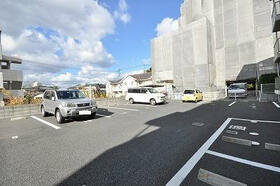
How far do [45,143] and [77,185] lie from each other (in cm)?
280

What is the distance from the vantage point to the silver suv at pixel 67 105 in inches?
280

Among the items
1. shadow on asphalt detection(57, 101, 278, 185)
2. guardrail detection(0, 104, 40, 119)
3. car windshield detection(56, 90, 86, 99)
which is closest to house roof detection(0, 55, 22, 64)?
guardrail detection(0, 104, 40, 119)

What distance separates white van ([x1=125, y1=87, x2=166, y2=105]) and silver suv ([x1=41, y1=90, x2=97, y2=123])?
7.50 m

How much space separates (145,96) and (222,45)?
62.8 ft

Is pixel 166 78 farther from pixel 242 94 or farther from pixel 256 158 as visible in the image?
pixel 256 158

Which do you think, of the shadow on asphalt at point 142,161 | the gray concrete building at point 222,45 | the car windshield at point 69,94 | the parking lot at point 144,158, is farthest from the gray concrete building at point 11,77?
the gray concrete building at point 222,45

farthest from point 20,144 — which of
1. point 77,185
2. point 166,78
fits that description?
point 166,78

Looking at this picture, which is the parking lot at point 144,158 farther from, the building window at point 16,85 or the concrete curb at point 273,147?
the building window at point 16,85

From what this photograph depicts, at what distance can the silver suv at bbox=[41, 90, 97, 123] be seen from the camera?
711 cm

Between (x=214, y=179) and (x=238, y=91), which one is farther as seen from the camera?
(x=238, y=91)

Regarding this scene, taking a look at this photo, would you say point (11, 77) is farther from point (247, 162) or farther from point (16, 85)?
point (247, 162)

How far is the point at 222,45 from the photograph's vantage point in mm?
26500

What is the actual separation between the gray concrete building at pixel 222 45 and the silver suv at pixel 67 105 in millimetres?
18063

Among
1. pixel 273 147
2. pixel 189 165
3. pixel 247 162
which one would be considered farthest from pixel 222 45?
pixel 189 165
